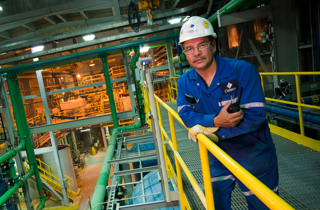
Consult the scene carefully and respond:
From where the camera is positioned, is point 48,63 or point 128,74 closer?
point 48,63

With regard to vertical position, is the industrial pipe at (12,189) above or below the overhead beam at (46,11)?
below

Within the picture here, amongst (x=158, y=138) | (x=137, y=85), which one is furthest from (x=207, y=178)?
(x=137, y=85)

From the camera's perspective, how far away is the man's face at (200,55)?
→ 170cm

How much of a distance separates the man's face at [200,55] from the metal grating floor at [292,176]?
1460mm

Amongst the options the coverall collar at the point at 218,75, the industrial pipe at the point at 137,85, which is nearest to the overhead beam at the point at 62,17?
the industrial pipe at the point at 137,85

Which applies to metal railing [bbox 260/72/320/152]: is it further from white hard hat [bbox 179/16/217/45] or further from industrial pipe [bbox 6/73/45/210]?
industrial pipe [bbox 6/73/45/210]

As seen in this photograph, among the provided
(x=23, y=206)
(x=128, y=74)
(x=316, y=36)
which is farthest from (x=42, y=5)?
(x=23, y=206)

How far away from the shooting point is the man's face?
5.58 ft

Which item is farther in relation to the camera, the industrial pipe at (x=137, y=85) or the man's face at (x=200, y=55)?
the industrial pipe at (x=137, y=85)

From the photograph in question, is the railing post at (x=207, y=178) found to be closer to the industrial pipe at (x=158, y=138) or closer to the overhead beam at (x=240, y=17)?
the industrial pipe at (x=158, y=138)

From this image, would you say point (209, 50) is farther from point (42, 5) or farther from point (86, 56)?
point (86, 56)

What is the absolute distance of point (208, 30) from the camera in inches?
68.0

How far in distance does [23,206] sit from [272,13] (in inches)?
576

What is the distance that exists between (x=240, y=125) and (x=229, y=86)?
0.32 metres
